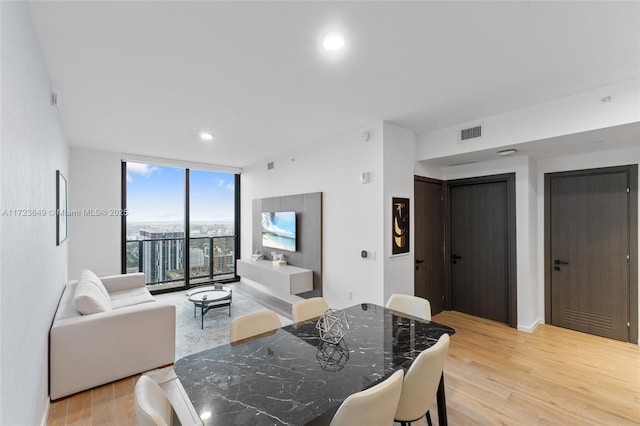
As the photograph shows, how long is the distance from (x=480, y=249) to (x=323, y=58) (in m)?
3.58

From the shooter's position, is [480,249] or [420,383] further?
[480,249]

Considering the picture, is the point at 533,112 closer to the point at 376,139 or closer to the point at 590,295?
the point at 376,139

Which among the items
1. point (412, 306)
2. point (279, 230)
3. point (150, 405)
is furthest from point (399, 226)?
point (150, 405)

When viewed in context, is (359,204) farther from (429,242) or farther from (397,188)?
(429,242)

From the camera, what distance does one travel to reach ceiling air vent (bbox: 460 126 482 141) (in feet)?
11.2

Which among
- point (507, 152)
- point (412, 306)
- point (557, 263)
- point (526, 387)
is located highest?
point (507, 152)

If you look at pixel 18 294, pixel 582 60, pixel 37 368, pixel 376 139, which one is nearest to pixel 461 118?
pixel 376 139

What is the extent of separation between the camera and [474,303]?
171 inches

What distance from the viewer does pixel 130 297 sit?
155 inches

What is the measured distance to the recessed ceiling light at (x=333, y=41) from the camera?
1.90 meters

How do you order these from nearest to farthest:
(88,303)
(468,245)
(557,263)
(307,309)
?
(307,309)
(88,303)
(557,263)
(468,245)

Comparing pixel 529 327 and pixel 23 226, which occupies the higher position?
pixel 23 226

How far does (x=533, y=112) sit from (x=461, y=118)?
684 millimetres

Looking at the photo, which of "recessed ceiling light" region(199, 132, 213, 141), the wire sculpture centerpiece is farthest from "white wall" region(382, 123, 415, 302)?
"recessed ceiling light" region(199, 132, 213, 141)
